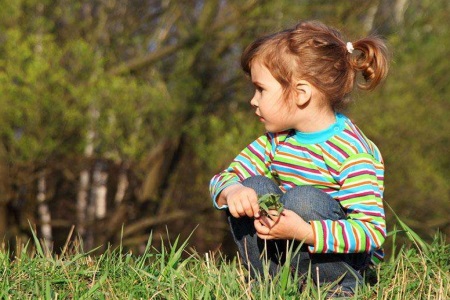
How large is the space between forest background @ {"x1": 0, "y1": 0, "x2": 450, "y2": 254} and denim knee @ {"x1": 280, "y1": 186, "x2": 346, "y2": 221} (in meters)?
6.01

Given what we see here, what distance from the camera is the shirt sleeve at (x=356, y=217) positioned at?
2.65 meters

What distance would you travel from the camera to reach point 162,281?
259 cm

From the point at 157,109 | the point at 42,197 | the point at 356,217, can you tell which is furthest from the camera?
the point at 42,197

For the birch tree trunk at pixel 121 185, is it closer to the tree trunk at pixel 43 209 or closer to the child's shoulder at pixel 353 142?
the tree trunk at pixel 43 209

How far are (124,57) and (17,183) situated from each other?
237 centimetres

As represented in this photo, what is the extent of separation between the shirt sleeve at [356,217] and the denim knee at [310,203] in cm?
4

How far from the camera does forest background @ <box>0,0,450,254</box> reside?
9.77 meters

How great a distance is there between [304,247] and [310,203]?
0.16 metres

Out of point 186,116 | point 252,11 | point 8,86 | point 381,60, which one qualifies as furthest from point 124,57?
point 381,60

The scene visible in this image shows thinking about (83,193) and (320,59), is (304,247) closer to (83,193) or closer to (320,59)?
(320,59)

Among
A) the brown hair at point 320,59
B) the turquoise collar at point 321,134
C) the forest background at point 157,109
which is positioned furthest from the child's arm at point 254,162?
the forest background at point 157,109

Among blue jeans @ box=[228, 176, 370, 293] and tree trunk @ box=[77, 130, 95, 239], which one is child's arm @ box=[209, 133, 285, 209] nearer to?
blue jeans @ box=[228, 176, 370, 293]

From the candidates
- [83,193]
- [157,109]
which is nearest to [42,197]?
[83,193]

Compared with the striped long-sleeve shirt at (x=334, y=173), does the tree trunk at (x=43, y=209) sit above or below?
below
